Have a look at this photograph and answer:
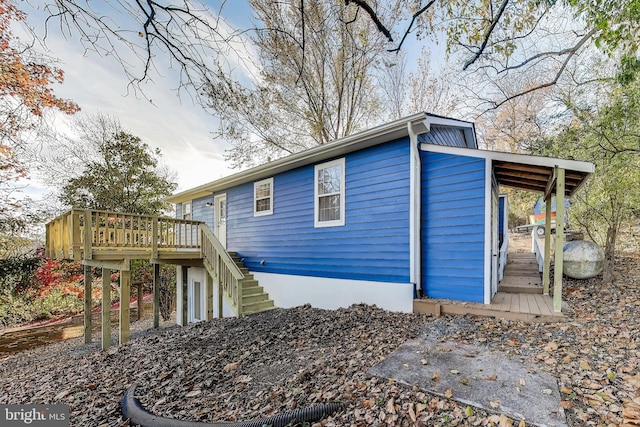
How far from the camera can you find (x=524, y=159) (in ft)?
14.8

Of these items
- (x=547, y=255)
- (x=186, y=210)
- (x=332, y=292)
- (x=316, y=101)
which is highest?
→ (x=316, y=101)

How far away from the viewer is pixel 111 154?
13508 mm

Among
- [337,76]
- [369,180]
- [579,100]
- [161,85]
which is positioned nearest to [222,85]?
[161,85]

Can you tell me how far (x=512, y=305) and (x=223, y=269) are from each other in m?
6.28

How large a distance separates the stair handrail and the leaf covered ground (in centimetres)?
Answer: 96

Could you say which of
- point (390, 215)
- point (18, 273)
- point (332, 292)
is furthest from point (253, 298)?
point (18, 273)

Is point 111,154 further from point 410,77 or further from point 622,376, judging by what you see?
point 622,376

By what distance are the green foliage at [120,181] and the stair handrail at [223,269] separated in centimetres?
619

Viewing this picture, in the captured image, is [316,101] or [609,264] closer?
[609,264]

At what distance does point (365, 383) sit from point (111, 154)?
15.7 meters

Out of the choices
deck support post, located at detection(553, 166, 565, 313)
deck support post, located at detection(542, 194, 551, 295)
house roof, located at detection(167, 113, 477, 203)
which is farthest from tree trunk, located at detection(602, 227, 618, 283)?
house roof, located at detection(167, 113, 477, 203)

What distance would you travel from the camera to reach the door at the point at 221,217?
10055 millimetres

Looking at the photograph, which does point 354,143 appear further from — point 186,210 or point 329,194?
point 186,210

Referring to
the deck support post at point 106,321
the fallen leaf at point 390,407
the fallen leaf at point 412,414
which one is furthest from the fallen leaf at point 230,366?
the deck support post at point 106,321
